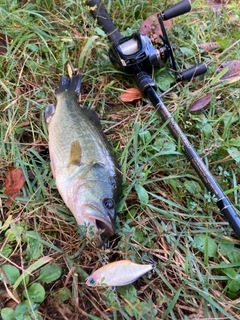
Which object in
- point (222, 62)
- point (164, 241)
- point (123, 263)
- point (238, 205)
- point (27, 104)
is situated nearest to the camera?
point (123, 263)

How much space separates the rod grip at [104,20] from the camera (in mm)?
3121

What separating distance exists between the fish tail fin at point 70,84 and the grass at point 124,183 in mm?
188

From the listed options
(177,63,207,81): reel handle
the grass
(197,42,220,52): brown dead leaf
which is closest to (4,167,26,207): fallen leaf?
the grass

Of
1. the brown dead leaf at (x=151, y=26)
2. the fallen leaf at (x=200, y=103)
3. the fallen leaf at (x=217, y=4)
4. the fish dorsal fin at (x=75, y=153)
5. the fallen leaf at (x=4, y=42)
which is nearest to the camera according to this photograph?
the fish dorsal fin at (x=75, y=153)

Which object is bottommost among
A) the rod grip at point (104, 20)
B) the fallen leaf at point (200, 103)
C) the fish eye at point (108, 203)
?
the fallen leaf at point (200, 103)

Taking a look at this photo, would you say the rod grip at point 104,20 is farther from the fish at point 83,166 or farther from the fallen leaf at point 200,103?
the fallen leaf at point 200,103

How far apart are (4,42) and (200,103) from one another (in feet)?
6.18

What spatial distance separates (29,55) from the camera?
305 cm

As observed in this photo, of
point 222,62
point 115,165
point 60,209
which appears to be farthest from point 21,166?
point 222,62

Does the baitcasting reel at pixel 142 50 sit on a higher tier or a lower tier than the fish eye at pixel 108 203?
higher

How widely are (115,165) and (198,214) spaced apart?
2.31 ft

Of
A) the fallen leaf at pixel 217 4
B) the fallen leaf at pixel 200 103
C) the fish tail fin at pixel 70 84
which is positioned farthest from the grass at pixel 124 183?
the fallen leaf at pixel 217 4

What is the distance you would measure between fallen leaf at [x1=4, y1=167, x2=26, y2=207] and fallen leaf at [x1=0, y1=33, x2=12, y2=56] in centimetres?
124

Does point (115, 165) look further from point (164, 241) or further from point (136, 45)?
point (136, 45)
